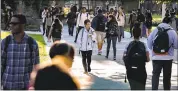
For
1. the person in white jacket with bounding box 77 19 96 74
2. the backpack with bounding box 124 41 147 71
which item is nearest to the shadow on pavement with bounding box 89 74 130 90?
the person in white jacket with bounding box 77 19 96 74

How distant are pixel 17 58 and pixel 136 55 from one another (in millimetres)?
2637

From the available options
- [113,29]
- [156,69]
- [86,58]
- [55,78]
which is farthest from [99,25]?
[55,78]

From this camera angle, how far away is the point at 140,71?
7.96m

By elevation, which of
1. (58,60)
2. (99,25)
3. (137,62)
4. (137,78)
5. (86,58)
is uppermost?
(58,60)

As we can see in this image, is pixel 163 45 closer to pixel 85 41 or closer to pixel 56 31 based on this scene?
pixel 85 41

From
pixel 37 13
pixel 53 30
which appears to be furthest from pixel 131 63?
pixel 37 13

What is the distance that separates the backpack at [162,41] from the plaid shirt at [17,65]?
11.2 feet

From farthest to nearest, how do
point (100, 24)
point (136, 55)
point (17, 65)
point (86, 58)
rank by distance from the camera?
point (100, 24)
point (86, 58)
point (136, 55)
point (17, 65)

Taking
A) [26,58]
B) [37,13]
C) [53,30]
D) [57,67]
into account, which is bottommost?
[37,13]

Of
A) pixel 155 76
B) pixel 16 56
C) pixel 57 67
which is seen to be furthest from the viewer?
pixel 155 76

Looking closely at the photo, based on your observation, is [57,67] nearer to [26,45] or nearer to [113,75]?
[26,45]

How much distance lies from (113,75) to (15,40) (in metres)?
6.16

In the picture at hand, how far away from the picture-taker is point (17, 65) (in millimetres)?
5949

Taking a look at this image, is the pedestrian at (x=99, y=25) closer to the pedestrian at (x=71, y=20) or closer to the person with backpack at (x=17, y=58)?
the pedestrian at (x=71, y=20)
